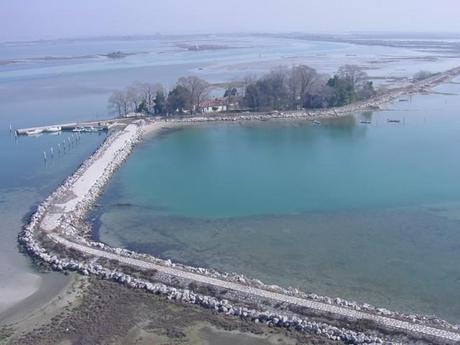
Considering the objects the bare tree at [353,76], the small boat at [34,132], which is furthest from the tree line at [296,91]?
the small boat at [34,132]

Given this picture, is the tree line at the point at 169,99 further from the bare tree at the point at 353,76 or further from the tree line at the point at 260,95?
the bare tree at the point at 353,76

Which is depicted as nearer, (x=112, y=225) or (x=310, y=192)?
(x=112, y=225)

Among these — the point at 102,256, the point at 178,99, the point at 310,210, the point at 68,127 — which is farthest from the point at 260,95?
the point at 102,256

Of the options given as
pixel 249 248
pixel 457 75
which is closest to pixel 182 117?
pixel 249 248

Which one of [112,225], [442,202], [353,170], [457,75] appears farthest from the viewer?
[457,75]

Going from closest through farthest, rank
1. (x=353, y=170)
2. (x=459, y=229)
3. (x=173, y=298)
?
(x=173, y=298)
(x=459, y=229)
(x=353, y=170)

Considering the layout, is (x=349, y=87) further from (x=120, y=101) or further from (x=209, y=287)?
(x=209, y=287)

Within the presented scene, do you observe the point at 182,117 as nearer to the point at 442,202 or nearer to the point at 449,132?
the point at 449,132
